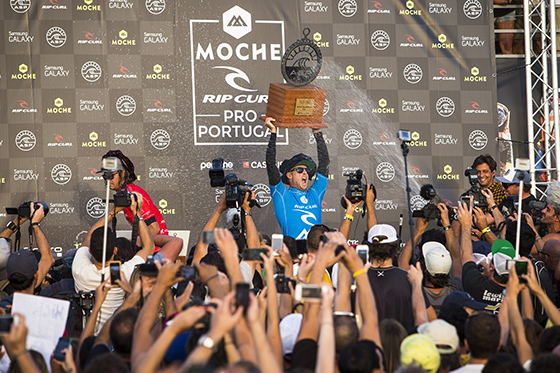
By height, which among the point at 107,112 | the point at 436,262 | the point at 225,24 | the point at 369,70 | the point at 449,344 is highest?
the point at 225,24

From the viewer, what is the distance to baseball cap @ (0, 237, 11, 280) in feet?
14.8

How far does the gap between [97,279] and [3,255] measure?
1025 mm

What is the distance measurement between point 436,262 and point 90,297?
2.20 meters

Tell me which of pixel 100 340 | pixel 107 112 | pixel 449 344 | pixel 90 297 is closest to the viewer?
pixel 449 344

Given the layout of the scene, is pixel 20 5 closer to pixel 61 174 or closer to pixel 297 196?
pixel 61 174

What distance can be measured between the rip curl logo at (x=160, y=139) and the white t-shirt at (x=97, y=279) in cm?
334

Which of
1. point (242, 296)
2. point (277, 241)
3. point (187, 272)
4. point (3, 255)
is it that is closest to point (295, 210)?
point (277, 241)

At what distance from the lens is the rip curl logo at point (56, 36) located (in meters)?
7.29

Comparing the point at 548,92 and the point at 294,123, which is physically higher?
the point at 548,92

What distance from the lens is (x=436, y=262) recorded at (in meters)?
3.99

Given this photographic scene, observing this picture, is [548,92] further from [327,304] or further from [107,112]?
[327,304]

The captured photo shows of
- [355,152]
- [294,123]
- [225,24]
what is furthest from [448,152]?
[225,24]

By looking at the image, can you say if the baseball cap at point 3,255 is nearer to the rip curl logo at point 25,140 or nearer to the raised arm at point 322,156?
the rip curl logo at point 25,140

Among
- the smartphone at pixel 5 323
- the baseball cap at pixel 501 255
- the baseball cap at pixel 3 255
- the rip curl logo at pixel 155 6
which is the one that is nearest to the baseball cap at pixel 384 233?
the baseball cap at pixel 501 255
